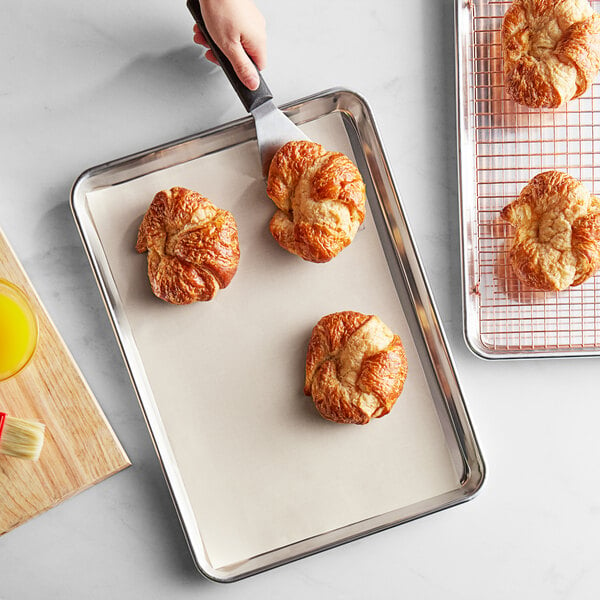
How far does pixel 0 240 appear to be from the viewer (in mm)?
2189

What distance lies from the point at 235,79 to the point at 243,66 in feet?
0.16

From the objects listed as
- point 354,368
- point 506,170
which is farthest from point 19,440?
point 506,170

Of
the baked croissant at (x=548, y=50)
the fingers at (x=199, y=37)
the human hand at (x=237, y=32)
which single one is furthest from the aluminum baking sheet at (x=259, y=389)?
the baked croissant at (x=548, y=50)

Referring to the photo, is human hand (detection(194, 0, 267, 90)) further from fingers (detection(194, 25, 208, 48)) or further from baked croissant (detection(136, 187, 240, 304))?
baked croissant (detection(136, 187, 240, 304))

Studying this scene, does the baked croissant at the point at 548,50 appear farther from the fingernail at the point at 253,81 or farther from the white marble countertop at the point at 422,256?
the fingernail at the point at 253,81

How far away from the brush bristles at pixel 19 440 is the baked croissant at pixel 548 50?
1.92m

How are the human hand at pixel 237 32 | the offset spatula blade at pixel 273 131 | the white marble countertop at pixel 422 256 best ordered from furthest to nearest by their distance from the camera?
the white marble countertop at pixel 422 256
the offset spatula blade at pixel 273 131
the human hand at pixel 237 32

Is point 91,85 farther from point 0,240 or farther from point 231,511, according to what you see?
point 231,511

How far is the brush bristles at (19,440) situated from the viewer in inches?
83.3

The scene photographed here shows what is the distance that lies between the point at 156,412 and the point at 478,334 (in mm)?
1117

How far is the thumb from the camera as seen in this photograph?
6.74 feet

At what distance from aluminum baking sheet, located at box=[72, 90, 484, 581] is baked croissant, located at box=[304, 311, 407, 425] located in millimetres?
90

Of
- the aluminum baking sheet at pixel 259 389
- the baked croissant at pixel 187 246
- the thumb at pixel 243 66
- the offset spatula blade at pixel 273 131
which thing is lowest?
the aluminum baking sheet at pixel 259 389

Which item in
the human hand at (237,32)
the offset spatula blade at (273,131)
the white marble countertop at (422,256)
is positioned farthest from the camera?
the white marble countertop at (422,256)
